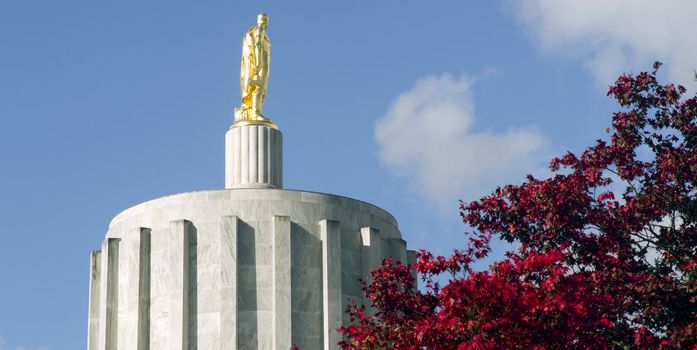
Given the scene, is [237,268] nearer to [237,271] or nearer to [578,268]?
[237,271]

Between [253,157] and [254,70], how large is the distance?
3.10 m

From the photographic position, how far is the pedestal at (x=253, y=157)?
1481 inches

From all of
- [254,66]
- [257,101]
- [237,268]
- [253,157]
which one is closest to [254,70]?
[254,66]

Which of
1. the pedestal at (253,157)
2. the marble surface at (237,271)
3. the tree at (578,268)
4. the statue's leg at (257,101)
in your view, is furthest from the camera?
the statue's leg at (257,101)

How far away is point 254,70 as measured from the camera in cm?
3925

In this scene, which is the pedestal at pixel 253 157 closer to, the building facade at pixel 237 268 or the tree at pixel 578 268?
the building facade at pixel 237 268

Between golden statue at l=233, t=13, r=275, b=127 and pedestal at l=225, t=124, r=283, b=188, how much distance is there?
629 millimetres

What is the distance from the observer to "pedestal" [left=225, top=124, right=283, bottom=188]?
3762 centimetres

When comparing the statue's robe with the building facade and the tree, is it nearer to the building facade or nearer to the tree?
the building facade

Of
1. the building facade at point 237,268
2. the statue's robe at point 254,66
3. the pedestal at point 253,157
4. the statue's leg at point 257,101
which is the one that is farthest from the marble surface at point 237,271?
the statue's robe at point 254,66

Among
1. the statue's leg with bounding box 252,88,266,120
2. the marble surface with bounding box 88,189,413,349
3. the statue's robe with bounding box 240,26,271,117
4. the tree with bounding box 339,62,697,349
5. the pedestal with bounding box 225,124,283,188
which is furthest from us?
the statue's robe with bounding box 240,26,271,117

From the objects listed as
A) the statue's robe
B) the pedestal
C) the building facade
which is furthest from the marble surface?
the statue's robe

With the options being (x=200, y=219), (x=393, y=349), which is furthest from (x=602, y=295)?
(x=200, y=219)

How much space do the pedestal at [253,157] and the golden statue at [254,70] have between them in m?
0.63
